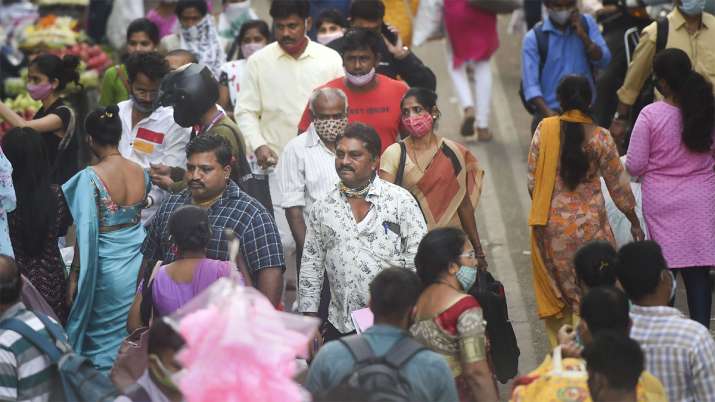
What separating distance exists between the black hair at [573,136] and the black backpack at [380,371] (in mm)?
2813

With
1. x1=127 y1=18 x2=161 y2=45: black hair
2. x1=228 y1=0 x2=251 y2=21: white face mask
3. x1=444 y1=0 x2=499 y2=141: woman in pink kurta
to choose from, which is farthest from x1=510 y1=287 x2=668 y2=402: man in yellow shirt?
x1=444 y1=0 x2=499 y2=141: woman in pink kurta

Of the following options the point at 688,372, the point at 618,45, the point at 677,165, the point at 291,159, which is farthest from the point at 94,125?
the point at 618,45

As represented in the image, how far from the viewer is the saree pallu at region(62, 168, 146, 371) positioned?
850 cm

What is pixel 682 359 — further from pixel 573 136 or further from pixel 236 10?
pixel 236 10

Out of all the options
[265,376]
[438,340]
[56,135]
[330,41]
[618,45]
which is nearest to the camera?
[265,376]

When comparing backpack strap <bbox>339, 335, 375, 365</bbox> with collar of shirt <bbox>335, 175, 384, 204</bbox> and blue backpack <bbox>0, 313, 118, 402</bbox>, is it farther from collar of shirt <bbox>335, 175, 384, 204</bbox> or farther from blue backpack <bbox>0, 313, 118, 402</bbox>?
collar of shirt <bbox>335, 175, 384, 204</bbox>

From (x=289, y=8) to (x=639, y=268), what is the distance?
4586 mm

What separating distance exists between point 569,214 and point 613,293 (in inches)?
98.5

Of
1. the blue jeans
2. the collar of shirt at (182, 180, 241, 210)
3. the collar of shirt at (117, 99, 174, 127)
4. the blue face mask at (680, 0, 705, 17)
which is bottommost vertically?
the blue jeans

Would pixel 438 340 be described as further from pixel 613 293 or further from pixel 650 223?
pixel 650 223

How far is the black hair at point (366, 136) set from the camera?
7934mm

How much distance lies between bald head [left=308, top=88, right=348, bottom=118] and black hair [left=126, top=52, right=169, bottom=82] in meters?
1.14

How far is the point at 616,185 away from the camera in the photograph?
28.2 ft

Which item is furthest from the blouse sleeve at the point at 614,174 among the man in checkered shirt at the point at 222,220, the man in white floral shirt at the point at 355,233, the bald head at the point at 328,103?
the man in checkered shirt at the point at 222,220
